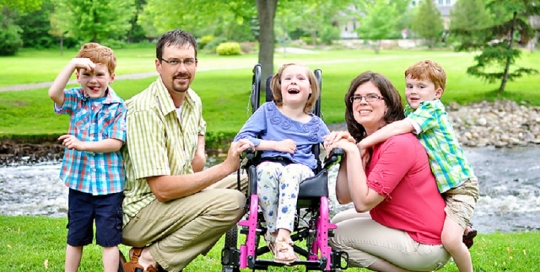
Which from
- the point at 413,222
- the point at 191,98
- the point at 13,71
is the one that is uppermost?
the point at 191,98

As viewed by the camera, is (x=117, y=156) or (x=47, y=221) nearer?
(x=117, y=156)

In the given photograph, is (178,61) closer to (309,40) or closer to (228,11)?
(228,11)

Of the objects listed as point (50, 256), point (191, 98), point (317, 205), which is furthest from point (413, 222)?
point (50, 256)

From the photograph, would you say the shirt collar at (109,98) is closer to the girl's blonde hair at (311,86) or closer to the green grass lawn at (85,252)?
the girl's blonde hair at (311,86)

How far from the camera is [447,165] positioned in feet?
13.4

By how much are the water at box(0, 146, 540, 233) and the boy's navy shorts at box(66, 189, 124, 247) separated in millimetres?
5363

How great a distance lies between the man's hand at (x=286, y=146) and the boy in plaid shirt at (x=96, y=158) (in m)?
0.96

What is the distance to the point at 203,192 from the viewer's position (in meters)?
4.31

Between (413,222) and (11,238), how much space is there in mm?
4060

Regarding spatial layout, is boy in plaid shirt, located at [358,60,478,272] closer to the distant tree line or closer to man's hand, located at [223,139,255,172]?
man's hand, located at [223,139,255,172]

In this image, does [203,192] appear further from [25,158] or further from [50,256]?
[25,158]

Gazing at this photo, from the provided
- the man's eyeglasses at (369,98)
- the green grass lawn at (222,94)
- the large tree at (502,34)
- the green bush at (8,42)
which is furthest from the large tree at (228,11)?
the green bush at (8,42)

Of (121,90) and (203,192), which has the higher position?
(203,192)

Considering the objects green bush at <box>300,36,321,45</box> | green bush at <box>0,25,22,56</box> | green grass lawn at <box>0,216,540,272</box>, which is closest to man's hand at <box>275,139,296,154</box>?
green grass lawn at <box>0,216,540,272</box>
